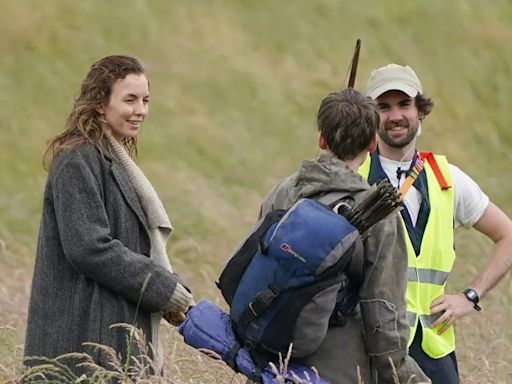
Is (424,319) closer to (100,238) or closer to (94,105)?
(100,238)

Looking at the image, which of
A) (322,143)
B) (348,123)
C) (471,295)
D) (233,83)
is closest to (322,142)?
(322,143)

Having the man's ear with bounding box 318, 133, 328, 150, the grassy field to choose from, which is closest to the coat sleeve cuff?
the man's ear with bounding box 318, 133, 328, 150

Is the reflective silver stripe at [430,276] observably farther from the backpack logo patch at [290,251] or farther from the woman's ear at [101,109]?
the woman's ear at [101,109]

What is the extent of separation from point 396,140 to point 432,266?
517 mm

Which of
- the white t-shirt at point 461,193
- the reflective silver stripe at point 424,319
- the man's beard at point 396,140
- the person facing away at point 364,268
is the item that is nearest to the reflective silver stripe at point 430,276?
the reflective silver stripe at point 424,319

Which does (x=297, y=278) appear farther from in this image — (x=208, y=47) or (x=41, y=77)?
(x=208, y=47)

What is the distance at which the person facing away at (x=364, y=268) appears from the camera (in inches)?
187

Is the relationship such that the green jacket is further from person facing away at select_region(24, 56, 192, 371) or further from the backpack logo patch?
person facing away at select_region(24, 56, 192, 371)

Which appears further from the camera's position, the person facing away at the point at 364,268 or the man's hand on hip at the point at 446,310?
the man's hand on hip at the point at 446,310

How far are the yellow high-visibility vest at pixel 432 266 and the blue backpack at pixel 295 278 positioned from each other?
37.2 inches

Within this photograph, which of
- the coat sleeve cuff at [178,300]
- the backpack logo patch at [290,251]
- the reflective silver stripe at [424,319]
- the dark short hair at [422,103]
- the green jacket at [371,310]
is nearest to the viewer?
the backpack logo patch at [290,251]

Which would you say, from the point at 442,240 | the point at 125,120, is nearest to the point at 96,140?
the point at 125,120

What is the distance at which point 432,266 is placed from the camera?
18.8 feet

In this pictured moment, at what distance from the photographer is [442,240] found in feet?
18.8
